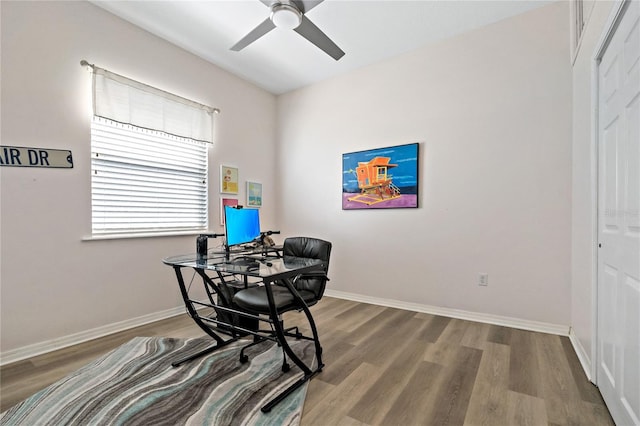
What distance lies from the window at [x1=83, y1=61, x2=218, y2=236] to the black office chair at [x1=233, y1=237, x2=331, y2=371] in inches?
59.8

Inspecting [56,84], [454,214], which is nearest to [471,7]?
[454,214]

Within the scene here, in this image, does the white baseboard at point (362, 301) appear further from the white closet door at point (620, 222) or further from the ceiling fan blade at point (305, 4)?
the ceiling fan blade at point (305, 4)

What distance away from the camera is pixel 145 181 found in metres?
3.20

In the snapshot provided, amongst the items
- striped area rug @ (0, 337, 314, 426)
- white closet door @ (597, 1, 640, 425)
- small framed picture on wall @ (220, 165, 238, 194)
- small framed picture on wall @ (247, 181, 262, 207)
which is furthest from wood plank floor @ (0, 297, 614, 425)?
small framed picture on wall @ (247, 181, 262, 207)

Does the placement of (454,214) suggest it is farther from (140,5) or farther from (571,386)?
(140,5)

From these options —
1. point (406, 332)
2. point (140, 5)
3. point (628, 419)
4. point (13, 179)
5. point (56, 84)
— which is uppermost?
point (140, 5)

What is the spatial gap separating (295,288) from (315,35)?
207 centimetres

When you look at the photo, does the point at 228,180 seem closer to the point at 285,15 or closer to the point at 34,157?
the point at 34,157

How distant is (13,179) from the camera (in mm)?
2318

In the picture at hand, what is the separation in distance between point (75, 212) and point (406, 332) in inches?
126

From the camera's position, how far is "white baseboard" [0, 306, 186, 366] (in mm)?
2305

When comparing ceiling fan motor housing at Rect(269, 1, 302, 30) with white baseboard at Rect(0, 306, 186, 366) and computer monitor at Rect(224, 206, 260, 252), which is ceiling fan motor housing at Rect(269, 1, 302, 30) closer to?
computer monitor at Rect(224, 206, 260, 252)

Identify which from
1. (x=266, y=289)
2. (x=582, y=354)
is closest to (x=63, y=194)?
(x=266, y=289)

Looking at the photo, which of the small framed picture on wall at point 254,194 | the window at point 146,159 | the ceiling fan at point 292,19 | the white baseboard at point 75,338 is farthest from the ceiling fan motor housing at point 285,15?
the white baseboard at point 75,338
